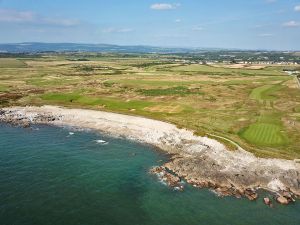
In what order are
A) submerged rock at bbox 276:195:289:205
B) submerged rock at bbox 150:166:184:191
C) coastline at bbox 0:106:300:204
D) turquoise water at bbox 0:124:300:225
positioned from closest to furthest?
turquoise water at bbox 0:124:300:225 < submerged rock at bbox 276:195:289:205 < submerged rock at bbox 150:166:184:191 < coastline at bbox 0:106:300:204

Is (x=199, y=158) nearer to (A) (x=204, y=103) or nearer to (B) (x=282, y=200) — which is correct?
(B) (x=282, y=200)

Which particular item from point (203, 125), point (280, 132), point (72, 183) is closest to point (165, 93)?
point (203, 125)

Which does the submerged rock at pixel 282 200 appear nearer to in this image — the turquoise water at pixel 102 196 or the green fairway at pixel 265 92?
the turquoise water at pixel 102 196

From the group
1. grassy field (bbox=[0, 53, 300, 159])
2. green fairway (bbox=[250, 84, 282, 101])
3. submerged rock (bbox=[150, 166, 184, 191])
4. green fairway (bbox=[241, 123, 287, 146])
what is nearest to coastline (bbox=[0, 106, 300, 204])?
submerged rock (bbox=[150, 166, 184, 191])

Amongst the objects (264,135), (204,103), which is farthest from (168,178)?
(204,103)

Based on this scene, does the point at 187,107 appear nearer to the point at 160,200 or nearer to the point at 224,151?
the point at 224,151

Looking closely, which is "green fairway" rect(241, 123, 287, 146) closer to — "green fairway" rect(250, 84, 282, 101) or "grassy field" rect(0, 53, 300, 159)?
"grassy field" rect(0, 53, 300, 159)
